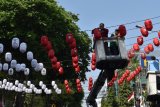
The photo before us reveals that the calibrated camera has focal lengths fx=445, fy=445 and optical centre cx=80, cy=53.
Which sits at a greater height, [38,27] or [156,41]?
[38,27]

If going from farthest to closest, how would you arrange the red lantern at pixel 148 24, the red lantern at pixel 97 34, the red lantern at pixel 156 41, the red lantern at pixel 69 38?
the red lantern at pixel 156 41 < the red lantern at pixel 69 38 < the red lantern at pixel 148 24 < the red lantern at pixel 97 34

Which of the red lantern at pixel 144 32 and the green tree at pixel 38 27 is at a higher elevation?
the green tree at pixel 38 27

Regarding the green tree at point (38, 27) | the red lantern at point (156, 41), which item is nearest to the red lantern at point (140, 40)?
the red lantern at point (156, 41)

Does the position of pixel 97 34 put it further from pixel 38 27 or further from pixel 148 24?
pixel 38 27

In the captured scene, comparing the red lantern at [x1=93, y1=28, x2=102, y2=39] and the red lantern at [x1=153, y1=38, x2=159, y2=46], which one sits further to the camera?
the red lantern at [x1=153, y1=38, x2=159, y2=46]

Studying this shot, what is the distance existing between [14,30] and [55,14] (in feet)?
13.9

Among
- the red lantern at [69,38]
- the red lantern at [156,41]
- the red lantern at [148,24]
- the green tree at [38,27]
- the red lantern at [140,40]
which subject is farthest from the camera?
the green tree at [38,27]

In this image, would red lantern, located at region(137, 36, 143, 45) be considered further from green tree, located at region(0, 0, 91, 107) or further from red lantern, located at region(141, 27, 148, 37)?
green tree, located at region(0, 0, 91, 107)

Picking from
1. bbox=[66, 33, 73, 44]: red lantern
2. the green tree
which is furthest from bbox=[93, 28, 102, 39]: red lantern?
the green tree

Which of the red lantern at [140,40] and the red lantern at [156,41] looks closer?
the red lantern at [140,40]

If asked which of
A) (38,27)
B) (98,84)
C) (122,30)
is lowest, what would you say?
(98,84)

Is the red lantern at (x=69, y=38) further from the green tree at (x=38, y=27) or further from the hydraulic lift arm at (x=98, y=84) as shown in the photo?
the green tree at (x=38, y=27)

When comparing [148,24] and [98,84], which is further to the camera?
[148,24]

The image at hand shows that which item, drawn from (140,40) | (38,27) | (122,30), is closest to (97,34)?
(122,30)
